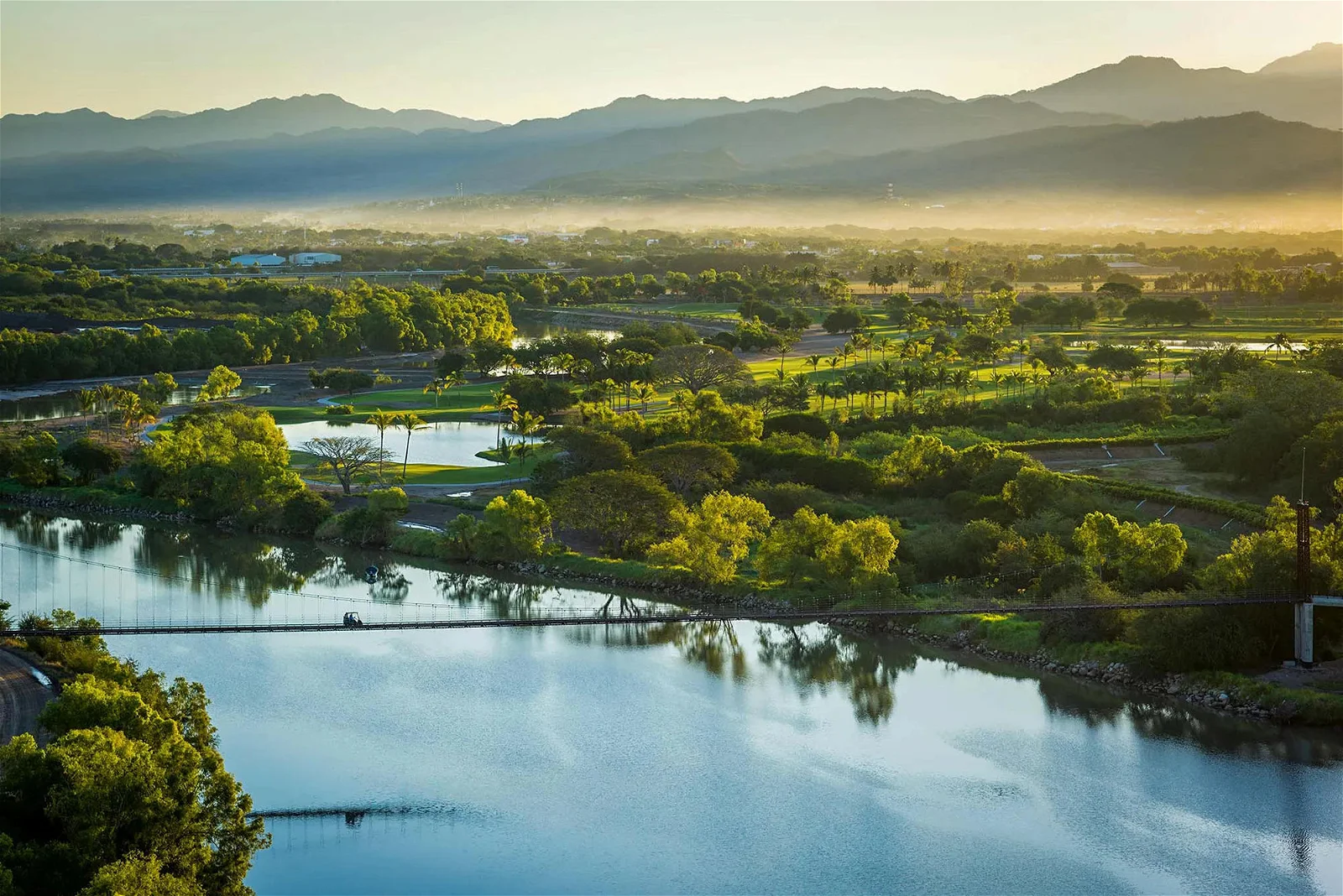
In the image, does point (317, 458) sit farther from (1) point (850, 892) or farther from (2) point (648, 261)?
(2) point (648, 261)

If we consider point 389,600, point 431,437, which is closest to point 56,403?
point 431,437

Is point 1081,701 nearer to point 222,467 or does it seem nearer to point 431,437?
point 222,467

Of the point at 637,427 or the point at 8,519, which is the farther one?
the point at 637,427

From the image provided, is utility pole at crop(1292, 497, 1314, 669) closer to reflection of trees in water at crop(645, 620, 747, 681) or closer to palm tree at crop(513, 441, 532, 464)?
reflection of trees in water at crop(645, 620, 747, 681)

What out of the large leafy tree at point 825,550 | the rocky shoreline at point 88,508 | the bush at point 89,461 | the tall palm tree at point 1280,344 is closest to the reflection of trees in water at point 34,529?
the rocky shoreline at point 88,508

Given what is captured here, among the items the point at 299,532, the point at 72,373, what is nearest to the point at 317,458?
the point at 299,532

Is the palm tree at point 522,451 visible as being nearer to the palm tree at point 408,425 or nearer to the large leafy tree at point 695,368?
the palm tree at point 408,425
